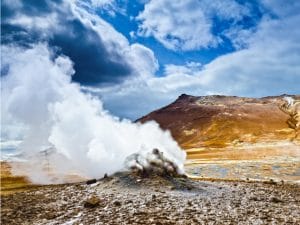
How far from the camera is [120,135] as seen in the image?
62.0m

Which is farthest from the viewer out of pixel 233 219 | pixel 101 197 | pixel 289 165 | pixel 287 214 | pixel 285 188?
pixel 289 165

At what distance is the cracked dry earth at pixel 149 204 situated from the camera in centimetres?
2881

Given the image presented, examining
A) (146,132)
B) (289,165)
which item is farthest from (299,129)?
(146,132)

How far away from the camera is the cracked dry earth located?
28812 mm

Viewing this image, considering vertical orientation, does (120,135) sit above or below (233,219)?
above

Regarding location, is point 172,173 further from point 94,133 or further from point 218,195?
point 94,133

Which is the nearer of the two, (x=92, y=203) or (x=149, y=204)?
(x=92, y=203)

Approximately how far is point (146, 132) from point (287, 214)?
35711 millimetres

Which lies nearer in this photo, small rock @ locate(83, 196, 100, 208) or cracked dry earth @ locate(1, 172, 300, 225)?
cracked dry earth @ locate(1, 172, 300, 225)

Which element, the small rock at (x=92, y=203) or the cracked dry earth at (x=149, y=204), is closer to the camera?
the cracked dry earth at (x=149, y=204)

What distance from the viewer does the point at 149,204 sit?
106 ft

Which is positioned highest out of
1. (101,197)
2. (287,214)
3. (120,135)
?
(120,135)

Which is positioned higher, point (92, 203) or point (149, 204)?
point (92, 203)

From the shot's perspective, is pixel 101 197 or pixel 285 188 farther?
pixel 285 188
